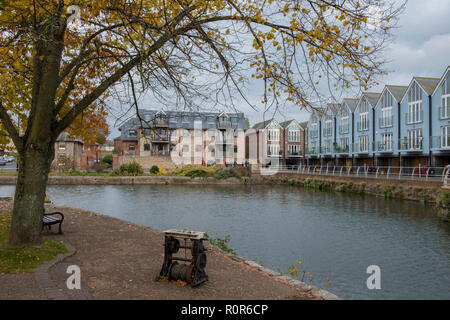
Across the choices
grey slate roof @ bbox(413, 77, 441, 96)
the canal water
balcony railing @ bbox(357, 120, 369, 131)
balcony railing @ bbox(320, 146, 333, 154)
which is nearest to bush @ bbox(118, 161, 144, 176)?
the canal water

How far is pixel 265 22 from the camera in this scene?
7301 millimetres

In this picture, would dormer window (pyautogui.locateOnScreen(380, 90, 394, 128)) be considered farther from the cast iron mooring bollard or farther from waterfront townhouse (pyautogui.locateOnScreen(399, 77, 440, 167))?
the cast iron mooring bollard

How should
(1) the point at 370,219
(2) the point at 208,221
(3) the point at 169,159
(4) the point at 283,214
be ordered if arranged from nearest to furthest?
(2) the point at 208,221, (1) the point at 370,219, (4) the point at 283,214, (3) the point at 169,159

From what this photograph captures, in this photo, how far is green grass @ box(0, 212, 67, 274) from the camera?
668 cm

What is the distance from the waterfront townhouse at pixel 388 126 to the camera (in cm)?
4025

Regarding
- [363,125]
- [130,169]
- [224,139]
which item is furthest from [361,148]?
[130,169]

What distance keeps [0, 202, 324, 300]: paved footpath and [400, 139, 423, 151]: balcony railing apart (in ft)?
110

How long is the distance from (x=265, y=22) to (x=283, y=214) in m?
15.5

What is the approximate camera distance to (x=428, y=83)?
3734 centimetres

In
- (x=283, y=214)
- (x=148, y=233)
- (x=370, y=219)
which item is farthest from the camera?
(x=283, y=214)

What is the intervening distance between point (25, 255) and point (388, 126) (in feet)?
138

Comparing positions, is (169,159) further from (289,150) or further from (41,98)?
(41,98)

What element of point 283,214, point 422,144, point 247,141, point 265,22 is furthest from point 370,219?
point 247,141

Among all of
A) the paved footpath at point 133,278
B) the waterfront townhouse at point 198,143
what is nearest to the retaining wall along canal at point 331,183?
the waterfront townhouse at point 198,143
